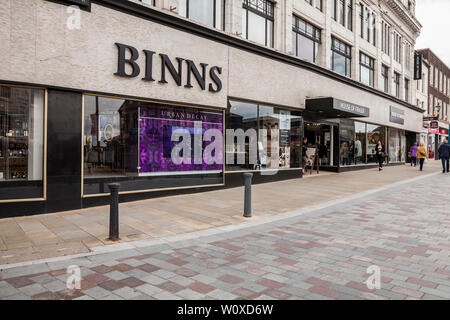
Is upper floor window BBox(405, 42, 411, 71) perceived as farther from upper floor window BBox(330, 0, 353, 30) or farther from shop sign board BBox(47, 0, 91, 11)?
shop sign board BBox(47, 0, 91, 11)

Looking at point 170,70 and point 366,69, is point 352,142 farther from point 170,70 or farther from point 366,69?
point 170,70

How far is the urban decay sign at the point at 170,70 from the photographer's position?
8742 millimetres

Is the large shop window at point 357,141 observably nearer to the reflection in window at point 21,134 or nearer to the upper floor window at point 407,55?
the upper floor window at point 407,55

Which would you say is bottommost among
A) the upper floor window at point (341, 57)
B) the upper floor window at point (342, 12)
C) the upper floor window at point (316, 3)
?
the upper floor window at point (341, 57)

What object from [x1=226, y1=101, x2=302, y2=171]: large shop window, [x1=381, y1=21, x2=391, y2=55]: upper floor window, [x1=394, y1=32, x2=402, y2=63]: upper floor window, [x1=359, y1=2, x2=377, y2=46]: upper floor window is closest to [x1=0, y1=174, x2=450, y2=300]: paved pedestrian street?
[x1=226, y1=101, x2=302, y2=171]: large shop window

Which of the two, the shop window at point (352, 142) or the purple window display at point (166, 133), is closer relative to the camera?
the purple window display at point (166, 133)

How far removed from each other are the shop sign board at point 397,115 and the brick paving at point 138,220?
55.9 ft

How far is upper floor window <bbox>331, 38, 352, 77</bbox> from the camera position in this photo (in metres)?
18.3

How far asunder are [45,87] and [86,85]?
0.95 metres

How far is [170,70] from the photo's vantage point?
9805mm

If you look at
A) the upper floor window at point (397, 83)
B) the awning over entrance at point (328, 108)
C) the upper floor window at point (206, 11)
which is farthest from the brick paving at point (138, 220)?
the upper floor window at point (397, 83)

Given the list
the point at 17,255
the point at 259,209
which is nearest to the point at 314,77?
the point at 259,209

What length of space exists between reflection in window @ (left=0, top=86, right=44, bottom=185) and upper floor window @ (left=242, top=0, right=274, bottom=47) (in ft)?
26.4

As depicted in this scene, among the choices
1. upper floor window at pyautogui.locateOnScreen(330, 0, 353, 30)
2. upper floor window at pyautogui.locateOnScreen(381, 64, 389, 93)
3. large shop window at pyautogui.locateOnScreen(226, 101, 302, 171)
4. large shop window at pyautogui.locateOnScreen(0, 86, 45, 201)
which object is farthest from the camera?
upper floor window at pyautogui.locateOnScreen(381, 64, 389, 93)
